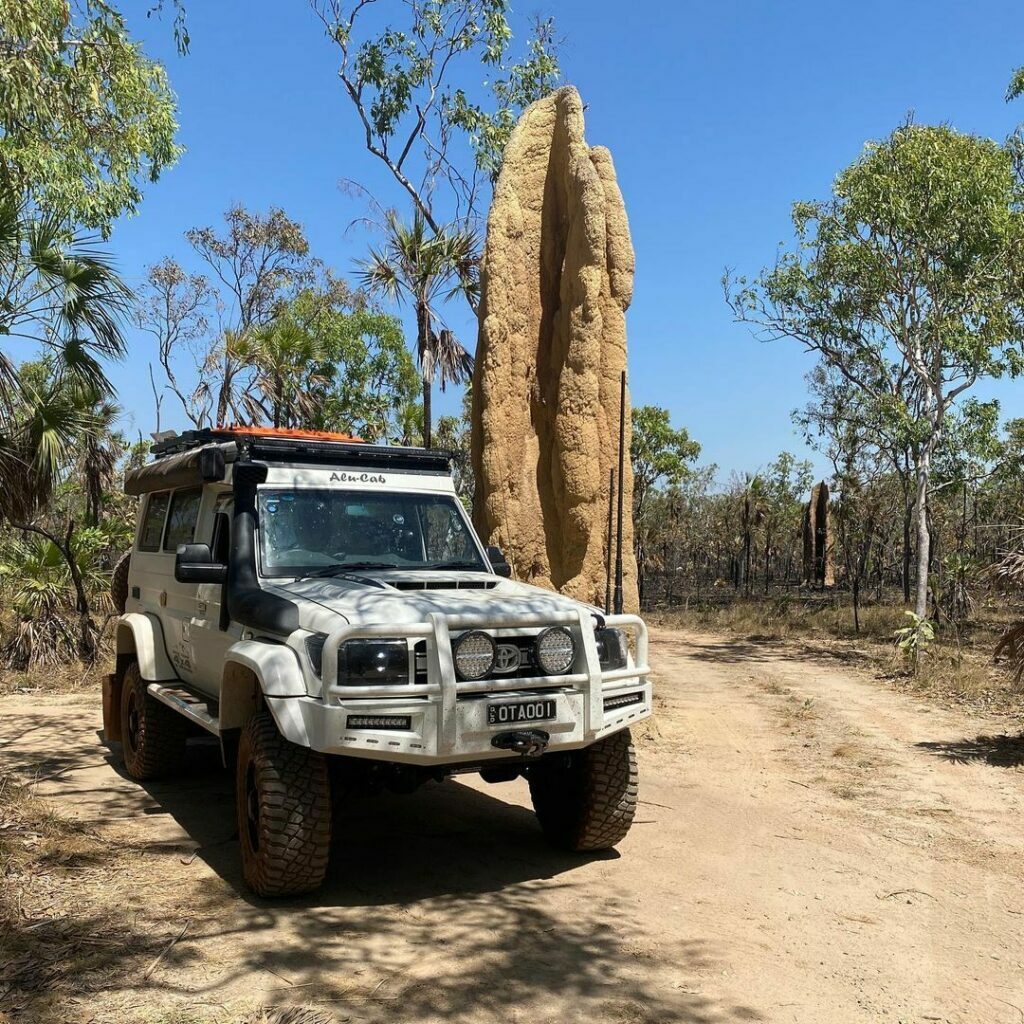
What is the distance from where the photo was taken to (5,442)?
1024 cm

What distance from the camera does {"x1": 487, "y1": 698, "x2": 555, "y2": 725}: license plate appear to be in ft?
16.0

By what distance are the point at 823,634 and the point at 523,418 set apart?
1307cm

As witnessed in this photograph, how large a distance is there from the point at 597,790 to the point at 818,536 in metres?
31.2

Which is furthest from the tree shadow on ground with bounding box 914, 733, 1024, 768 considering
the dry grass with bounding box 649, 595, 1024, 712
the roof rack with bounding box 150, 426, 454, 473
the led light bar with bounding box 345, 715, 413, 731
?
the led light bar with bounding box 345, 715, 413, 731

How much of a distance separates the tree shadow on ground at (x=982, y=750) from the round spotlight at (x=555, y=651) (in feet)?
18.4

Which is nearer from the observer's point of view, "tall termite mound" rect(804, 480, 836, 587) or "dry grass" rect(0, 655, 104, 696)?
"dry grass" rect(0, 655, 104, 696)

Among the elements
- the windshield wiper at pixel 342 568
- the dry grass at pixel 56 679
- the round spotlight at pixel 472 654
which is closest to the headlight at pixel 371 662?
the round spotlight at pixel 472 654

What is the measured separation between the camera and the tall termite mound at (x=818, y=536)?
34.7 metres

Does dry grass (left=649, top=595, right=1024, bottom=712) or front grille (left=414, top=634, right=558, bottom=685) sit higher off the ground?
front grille (left=414, top=634, right=558, bottom=685)

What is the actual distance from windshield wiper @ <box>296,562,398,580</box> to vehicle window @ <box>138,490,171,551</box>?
2.45 meters

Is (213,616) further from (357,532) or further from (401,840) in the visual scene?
(401,840)

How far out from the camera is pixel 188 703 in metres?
6.43

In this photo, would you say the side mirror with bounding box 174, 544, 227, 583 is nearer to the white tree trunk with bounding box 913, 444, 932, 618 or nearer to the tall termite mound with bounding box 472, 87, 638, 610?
the tall termite mound with bounding box 472, 87, 638, 610

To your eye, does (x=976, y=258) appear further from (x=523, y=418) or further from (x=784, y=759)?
(x=784, y=759)
